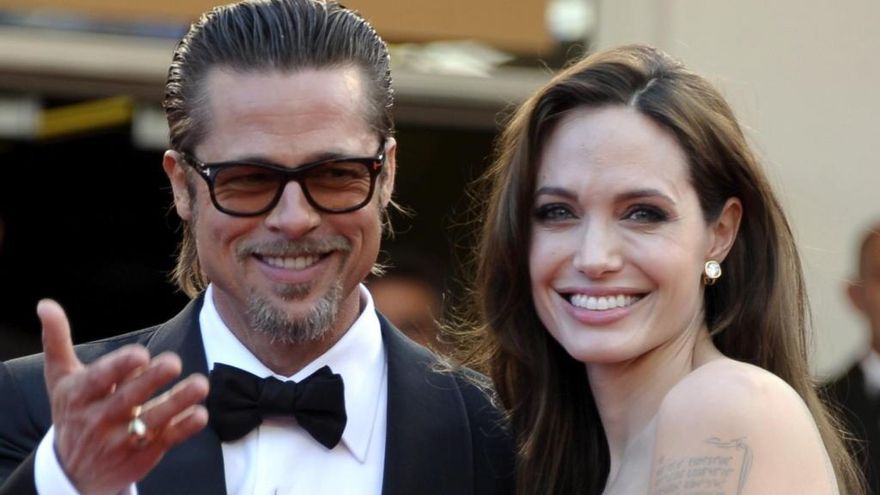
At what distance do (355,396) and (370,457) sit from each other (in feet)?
0.46

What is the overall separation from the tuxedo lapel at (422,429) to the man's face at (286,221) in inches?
8.0

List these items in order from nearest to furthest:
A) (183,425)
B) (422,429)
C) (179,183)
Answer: (183,425) → (422,429) → (179,183)

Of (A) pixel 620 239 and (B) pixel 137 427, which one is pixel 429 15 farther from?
(B) pixel 137 427

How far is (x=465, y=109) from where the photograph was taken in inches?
285

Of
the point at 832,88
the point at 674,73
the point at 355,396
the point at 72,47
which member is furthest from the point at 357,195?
the point at 832,88

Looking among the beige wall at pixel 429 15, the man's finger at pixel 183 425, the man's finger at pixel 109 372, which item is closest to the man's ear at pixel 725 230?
the man's finger at pixel 183 425

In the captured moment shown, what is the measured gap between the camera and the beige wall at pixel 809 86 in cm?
708

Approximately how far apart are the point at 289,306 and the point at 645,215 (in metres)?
0.74

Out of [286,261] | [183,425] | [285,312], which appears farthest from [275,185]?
[183,425]

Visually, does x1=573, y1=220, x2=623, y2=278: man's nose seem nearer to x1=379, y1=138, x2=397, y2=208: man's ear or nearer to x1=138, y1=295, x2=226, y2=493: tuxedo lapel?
x1=379, y1=138, x2=397, y2=208: man's ear

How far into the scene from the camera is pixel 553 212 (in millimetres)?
3545

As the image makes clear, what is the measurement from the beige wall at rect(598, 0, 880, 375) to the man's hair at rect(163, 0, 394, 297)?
3.53 meters

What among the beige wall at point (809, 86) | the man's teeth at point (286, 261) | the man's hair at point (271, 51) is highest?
the man's hair at point (271, 51)

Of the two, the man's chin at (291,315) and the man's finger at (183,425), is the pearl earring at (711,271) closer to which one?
the man's chin at (291,315)
